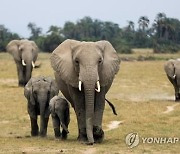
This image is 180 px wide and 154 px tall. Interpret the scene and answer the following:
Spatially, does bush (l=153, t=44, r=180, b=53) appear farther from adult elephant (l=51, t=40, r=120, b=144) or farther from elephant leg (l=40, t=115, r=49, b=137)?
adult elephant (l=51, t=40, r=120, b=144)

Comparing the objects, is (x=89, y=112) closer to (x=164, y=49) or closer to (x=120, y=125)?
(x=120, y=125)

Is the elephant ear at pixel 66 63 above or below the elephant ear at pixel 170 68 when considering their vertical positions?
above

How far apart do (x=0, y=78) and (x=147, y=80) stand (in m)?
10.6

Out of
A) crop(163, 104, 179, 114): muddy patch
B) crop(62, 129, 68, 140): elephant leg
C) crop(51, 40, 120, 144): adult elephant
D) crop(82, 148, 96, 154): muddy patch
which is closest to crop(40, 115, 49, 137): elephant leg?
crop(62, 129, 68, 140): elephant leg

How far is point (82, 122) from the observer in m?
12.0

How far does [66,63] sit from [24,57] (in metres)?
16.3

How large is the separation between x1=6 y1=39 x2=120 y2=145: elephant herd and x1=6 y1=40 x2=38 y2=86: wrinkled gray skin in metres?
14.3

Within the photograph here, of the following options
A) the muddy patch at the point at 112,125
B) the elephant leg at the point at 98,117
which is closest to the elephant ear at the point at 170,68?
the muddy patch at the point at 112,125

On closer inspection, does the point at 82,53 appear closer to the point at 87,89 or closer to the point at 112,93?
the point at 87,89

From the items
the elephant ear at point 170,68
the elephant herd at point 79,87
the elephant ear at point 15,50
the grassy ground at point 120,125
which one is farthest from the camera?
the elephant ear at point 15,50

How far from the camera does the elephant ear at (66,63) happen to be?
38.7 feet

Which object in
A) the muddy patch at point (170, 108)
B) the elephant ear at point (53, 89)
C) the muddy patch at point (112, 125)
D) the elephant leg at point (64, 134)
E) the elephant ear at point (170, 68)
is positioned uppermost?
the elephant ear at point (53, 89)

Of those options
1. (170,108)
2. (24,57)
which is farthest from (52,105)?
(24,57)

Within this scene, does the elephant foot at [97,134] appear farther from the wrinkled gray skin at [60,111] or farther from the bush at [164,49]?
the bush at [164,49]
